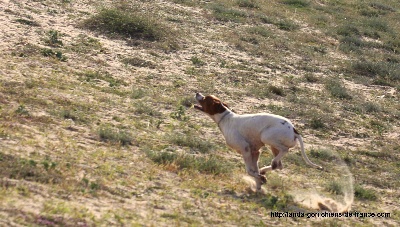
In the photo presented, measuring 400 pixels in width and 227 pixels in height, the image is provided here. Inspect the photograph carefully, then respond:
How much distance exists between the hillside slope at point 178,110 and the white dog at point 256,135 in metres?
0.36

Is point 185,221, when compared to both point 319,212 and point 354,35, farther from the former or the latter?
point 354,35

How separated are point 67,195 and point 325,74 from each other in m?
11.4

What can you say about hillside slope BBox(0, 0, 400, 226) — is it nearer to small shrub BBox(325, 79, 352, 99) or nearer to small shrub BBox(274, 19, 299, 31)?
small shrub BBox(325, 79, 352, 99)

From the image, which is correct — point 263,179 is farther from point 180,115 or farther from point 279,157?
point 180,115

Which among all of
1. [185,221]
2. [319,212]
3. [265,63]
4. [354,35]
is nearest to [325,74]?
[265,63]

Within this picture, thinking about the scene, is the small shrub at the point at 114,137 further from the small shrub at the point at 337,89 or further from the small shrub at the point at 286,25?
the small shrub at the point at 286,25

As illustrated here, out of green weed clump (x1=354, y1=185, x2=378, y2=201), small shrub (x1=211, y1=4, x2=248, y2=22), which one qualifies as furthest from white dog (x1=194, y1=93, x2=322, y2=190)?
small shrub (x1=211, y1=4, x2=248, y2=22)

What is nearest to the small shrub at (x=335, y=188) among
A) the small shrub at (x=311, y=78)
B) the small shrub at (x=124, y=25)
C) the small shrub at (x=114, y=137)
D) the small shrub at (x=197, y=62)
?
the small shrub at (x=114, y=137)

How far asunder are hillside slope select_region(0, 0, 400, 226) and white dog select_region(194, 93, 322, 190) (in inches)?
14.2

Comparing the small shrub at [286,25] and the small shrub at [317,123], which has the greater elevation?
the small shrub at [317,123]

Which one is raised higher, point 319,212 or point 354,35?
point 319,212

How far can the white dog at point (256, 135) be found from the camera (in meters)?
9.37

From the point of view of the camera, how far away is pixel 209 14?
21609mm

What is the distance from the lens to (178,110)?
13.1 meters
